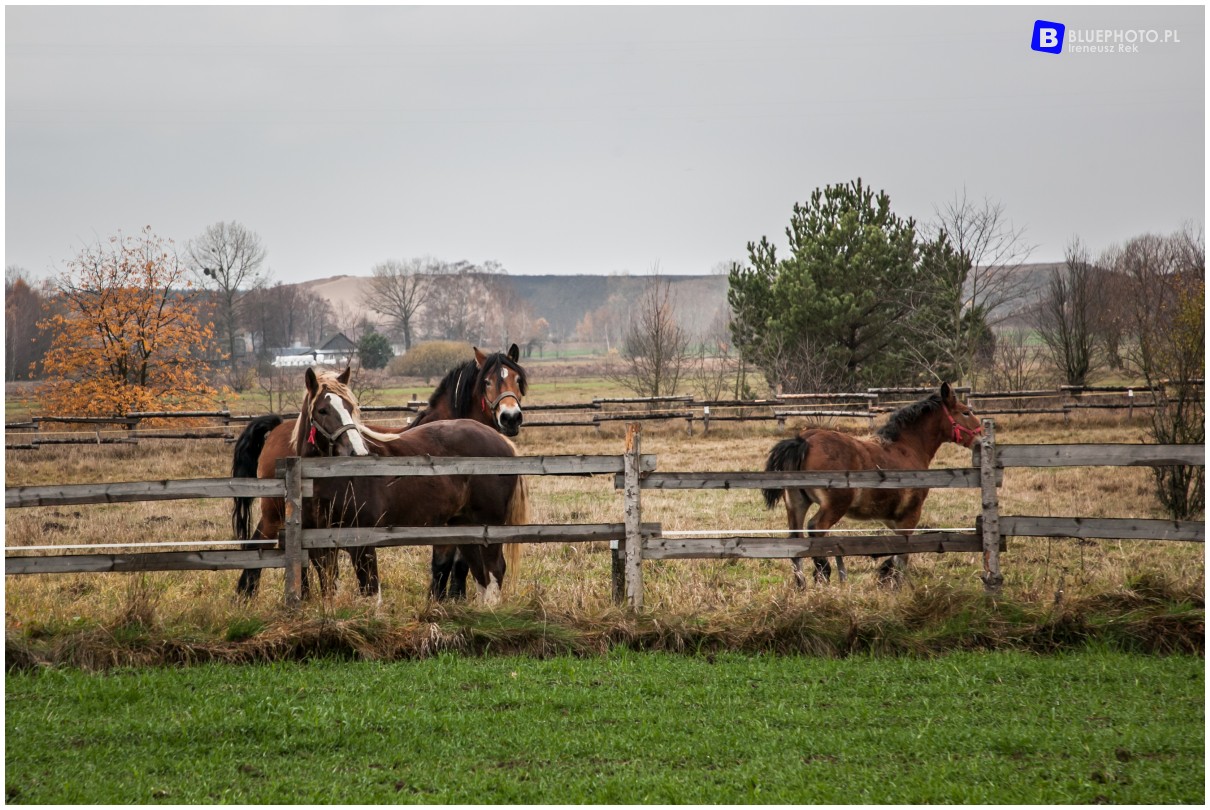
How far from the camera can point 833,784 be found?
3.97 meters

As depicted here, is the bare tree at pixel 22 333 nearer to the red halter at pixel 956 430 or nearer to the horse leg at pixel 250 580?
the horse leg at pixel 250 580

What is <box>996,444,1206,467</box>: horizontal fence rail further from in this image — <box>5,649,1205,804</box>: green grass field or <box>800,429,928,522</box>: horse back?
<box>800,429,928,522</box>: horse back

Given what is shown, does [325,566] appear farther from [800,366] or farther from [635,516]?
[800,366]

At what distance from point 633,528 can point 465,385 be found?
142 inches

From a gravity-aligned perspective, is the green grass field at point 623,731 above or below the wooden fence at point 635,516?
below

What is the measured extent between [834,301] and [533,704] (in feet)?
84.7

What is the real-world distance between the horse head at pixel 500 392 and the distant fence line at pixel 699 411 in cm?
1290

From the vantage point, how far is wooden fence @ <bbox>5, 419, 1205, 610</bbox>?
20.6ft

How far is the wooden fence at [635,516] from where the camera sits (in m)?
6.27

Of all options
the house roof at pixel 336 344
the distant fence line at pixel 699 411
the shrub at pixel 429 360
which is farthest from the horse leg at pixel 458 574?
the house roof at pixel 336 344

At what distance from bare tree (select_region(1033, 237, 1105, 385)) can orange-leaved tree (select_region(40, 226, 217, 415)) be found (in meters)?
28.4

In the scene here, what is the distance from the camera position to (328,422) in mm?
7184

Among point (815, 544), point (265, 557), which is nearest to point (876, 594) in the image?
point (815, 544)

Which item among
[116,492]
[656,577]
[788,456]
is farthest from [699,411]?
[116,492]
